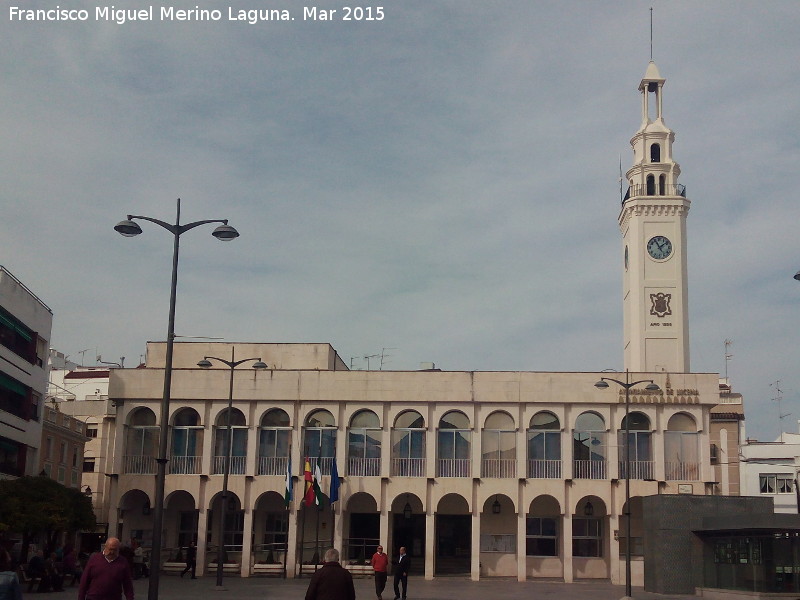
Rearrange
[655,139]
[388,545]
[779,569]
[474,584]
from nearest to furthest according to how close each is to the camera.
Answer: [779,569], [474,584], [388,545], [655,139]

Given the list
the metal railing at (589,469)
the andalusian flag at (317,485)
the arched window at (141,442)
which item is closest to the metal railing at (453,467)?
the metal railing at (589,469)

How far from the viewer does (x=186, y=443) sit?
157ft

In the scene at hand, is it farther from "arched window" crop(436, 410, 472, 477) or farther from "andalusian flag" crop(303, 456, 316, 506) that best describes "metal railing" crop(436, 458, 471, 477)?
"andalusian flag" crop(303, 456, 316, 506)

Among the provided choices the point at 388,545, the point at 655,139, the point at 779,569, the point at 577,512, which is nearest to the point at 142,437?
the point at 388,545

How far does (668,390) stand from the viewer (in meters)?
46.6

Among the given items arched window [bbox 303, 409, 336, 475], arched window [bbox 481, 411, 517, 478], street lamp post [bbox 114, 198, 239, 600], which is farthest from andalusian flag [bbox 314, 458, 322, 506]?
street lamp post [bbox 114, 198, 239, 600]

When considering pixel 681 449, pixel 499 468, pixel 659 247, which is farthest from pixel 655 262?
pixel 499 468

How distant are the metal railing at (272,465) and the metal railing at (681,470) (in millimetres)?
17477

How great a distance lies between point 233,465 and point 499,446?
1247 centimetres

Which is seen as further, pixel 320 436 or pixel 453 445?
pixel 320 436

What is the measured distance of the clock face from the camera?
6925 cm

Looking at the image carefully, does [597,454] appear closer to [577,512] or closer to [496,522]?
[577,512]

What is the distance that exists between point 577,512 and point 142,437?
20748 mm

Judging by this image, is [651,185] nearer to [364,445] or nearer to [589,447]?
[589,447]
